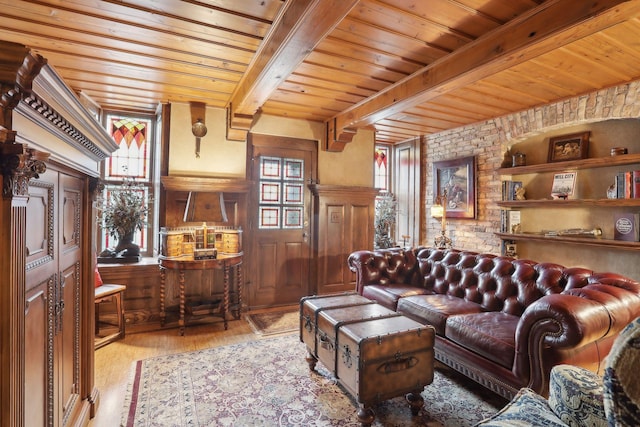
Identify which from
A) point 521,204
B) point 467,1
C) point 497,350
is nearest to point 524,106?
point 521,204

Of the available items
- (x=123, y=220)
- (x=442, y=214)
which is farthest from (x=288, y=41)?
(x=442, y=214)

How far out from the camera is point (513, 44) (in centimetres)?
222

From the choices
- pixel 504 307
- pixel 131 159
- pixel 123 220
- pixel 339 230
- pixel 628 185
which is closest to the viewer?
pixel 504 307

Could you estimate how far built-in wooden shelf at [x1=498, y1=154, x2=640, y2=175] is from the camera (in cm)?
322

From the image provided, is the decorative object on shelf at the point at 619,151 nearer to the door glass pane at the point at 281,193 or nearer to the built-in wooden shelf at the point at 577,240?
the built-in wooden shelf at the point at 577,240

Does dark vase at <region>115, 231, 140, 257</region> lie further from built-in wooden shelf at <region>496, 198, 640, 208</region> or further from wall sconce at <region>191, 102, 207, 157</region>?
built-in wooden shelf at <region>496, 198, 640, 208</region>

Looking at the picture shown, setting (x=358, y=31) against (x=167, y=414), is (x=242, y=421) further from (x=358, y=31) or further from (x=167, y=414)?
(x=358, y=31)

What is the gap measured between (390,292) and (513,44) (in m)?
2.36

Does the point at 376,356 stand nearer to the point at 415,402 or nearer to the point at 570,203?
the point at 415,402

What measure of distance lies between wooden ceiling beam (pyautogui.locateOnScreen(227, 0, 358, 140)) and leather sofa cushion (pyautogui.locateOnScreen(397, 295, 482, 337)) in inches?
89.2

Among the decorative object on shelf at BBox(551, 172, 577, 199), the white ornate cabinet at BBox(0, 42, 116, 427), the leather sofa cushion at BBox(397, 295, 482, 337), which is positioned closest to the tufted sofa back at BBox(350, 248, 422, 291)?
the leather sofa cushion at BBox(397, 295, 482, 337)

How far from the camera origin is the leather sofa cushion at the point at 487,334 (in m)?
2.12

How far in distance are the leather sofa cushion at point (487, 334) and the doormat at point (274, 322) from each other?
5.90ft

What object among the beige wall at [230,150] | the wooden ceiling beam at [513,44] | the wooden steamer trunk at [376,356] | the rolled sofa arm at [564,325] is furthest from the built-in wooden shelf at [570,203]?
the wooden steamer trunk at [376,356]
